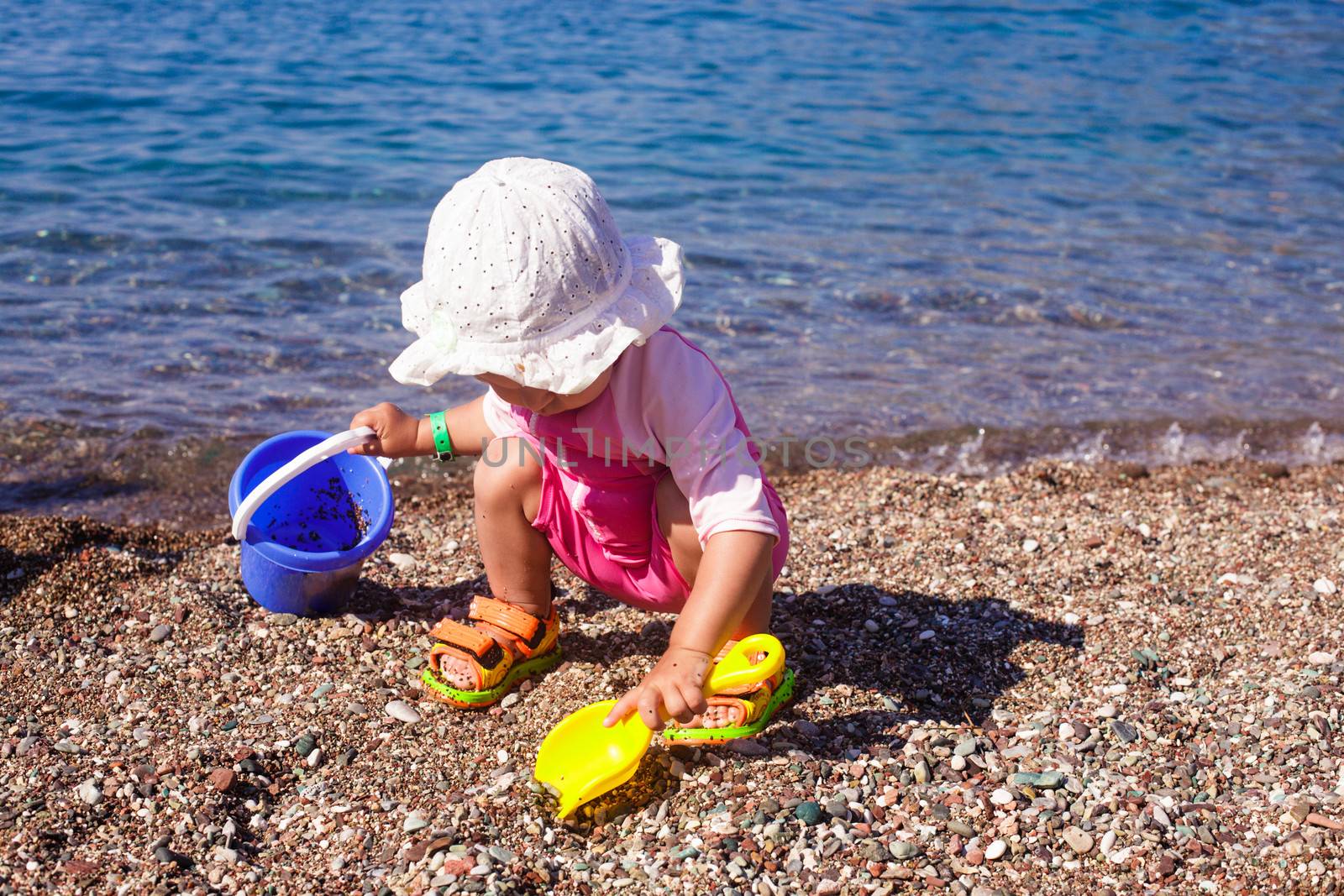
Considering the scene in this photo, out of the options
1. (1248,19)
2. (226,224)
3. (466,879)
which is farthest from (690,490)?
(1248,19)

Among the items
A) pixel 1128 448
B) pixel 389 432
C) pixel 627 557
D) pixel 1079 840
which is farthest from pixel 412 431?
pixel 1128 448

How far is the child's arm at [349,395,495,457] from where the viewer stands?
3.13 metres

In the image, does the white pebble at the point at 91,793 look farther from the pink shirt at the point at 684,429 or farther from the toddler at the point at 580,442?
the pink shirt at the point at 684,429

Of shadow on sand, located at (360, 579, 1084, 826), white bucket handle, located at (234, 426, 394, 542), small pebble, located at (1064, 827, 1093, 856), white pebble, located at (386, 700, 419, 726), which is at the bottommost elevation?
white pebble, located at (386, 700, 419, 726)

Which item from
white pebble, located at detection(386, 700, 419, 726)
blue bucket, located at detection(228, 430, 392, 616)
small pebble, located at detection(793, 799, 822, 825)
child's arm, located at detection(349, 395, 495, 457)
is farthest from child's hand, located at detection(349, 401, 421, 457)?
small pebble, located at detection(793, 799, 822, 825)

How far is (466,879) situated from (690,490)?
0.97 m

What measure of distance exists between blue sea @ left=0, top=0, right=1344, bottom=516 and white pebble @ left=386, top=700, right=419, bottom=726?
2.00 metres

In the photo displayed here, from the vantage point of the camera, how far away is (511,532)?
121 inches

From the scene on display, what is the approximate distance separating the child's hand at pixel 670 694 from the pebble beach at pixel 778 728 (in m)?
0.26

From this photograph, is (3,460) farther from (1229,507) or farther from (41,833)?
(1229,507)

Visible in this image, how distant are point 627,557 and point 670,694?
59 cm

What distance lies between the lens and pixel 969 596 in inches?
142

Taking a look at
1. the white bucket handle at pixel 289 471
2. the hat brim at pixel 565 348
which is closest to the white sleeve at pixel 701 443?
the hat brim at pixel 565 348

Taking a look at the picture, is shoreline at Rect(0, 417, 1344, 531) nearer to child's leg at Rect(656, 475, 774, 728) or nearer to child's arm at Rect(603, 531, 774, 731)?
child's leg at Rect(656, 475, 774, 728)
